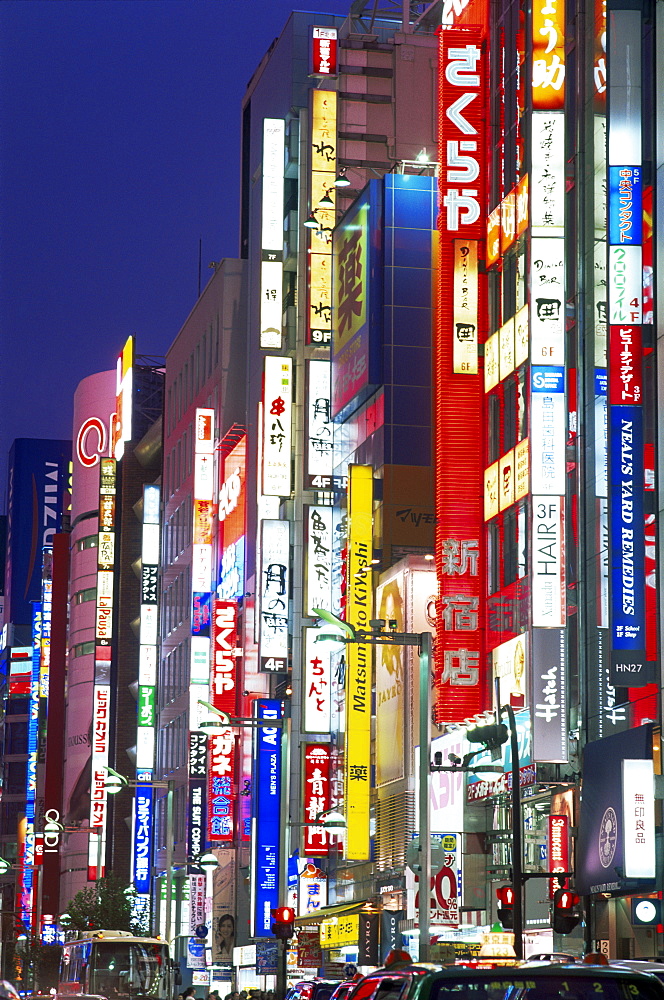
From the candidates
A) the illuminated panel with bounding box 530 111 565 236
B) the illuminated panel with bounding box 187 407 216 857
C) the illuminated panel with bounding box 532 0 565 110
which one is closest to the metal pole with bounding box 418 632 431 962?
the illuminated panel with bounding box 530 111 565 236

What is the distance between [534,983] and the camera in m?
12.6

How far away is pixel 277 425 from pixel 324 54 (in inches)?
554

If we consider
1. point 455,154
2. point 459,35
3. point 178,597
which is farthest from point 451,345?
point 178,597

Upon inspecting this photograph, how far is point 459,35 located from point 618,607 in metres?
20.4

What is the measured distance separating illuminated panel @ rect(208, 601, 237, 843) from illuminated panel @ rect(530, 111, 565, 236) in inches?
1278

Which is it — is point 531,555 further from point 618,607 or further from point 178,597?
point 178,597

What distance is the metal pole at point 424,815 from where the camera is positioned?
30.0m

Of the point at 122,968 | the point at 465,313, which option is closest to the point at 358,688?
the point at 122,968

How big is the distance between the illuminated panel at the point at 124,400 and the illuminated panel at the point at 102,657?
6.23 ft

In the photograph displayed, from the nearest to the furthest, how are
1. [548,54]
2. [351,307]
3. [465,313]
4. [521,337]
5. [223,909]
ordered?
[548,54] → [521,337] → [465,313] → [351,307] → [223,909]

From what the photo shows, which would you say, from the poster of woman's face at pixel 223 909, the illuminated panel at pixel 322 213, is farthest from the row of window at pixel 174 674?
the illuminated panel at pixel 322 213

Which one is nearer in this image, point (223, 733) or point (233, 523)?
point (223, 733)

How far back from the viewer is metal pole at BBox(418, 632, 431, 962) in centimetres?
2997

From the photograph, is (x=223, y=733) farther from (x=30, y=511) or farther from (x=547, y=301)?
(x=30, y=511)
